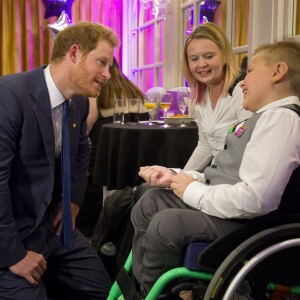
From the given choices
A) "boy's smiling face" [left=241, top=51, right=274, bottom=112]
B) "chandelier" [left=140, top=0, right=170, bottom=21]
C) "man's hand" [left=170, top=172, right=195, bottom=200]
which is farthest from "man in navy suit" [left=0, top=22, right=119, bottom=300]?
"chandelier" [left=140, top=0, right=170, bottom=21]

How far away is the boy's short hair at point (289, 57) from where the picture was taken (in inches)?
46.9

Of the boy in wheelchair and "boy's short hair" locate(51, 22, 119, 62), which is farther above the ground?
"boy's short hair" locate(51, 22, 119, 62)

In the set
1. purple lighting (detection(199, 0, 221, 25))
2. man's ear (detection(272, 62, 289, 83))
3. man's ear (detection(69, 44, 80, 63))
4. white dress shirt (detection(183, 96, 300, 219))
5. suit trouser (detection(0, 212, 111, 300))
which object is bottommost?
suit trouser (detection(0, 212, 111, 300))

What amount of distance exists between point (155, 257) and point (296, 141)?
18.5 inches

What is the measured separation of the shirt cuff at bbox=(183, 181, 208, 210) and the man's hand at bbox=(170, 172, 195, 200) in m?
0.02

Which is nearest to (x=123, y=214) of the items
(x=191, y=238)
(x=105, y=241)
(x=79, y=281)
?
(x=105, y=241)

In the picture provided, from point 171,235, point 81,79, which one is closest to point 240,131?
point 171,235

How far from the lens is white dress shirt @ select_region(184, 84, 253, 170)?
6.06 ft

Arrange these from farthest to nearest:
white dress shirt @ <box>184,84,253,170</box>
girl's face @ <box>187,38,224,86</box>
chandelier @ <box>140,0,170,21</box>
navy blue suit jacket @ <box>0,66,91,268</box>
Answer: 1. chandelier @ <box>140,0,170,21</box>
2. girl's face @ <box>187,38,224,86</box>
3. white dress shirt @ <box>184,84,253,170</box>
4. navy blue suit jacket @ <box>0,66,91,268</box>

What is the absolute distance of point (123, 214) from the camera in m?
1.91

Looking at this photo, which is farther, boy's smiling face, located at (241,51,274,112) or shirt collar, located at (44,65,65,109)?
shirt collar, located at (44,65,65,109)

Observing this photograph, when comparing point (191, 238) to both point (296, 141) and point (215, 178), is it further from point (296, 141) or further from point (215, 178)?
point (296, 141)

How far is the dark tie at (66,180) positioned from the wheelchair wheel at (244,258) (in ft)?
2.49

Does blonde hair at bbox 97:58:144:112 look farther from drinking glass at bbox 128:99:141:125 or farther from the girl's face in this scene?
the girl's face
